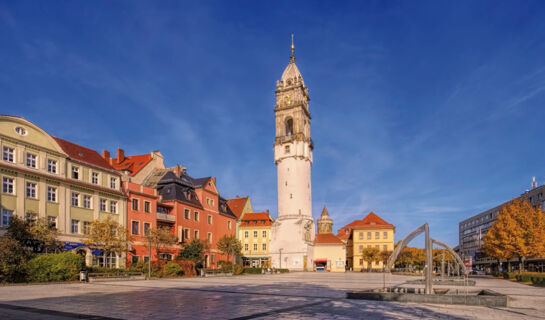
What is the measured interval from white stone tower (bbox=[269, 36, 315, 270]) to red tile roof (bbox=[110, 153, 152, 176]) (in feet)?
93.6

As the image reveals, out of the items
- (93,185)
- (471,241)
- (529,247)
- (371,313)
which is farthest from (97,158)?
(471,241)

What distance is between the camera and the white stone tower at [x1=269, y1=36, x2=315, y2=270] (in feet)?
247

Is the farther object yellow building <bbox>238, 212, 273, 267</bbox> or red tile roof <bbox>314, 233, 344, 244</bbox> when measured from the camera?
red tile roof <bbox>314, 233, 344, 244</bbox>

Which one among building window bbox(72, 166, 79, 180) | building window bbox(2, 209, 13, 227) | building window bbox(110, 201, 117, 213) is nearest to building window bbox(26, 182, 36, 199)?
building window bbox(2, 209, 13, 227)

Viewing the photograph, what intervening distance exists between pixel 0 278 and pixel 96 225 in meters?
11.5

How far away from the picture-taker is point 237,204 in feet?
294

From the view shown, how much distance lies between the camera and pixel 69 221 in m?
40.1

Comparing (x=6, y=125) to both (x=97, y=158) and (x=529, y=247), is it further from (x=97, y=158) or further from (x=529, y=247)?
(x=529, y=247)

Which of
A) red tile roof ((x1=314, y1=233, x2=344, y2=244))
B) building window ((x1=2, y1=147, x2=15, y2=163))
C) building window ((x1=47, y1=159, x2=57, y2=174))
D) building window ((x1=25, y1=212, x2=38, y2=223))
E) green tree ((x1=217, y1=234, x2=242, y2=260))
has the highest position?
building window ((x1=2, y1=147, x2=15, y2=163))

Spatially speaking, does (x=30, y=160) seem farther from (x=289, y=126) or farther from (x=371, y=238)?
(x=371, y=238)

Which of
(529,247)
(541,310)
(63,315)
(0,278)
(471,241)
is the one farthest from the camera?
(471,241)

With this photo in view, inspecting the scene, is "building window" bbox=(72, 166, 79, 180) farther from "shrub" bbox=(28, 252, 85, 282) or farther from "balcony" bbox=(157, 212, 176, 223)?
"balcony" bbox=(157, 212, 176, 223)

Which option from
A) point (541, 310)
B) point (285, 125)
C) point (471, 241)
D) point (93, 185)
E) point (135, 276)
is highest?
point (285, 125)

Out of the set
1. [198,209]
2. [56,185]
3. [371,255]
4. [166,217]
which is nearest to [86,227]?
[56,185]
